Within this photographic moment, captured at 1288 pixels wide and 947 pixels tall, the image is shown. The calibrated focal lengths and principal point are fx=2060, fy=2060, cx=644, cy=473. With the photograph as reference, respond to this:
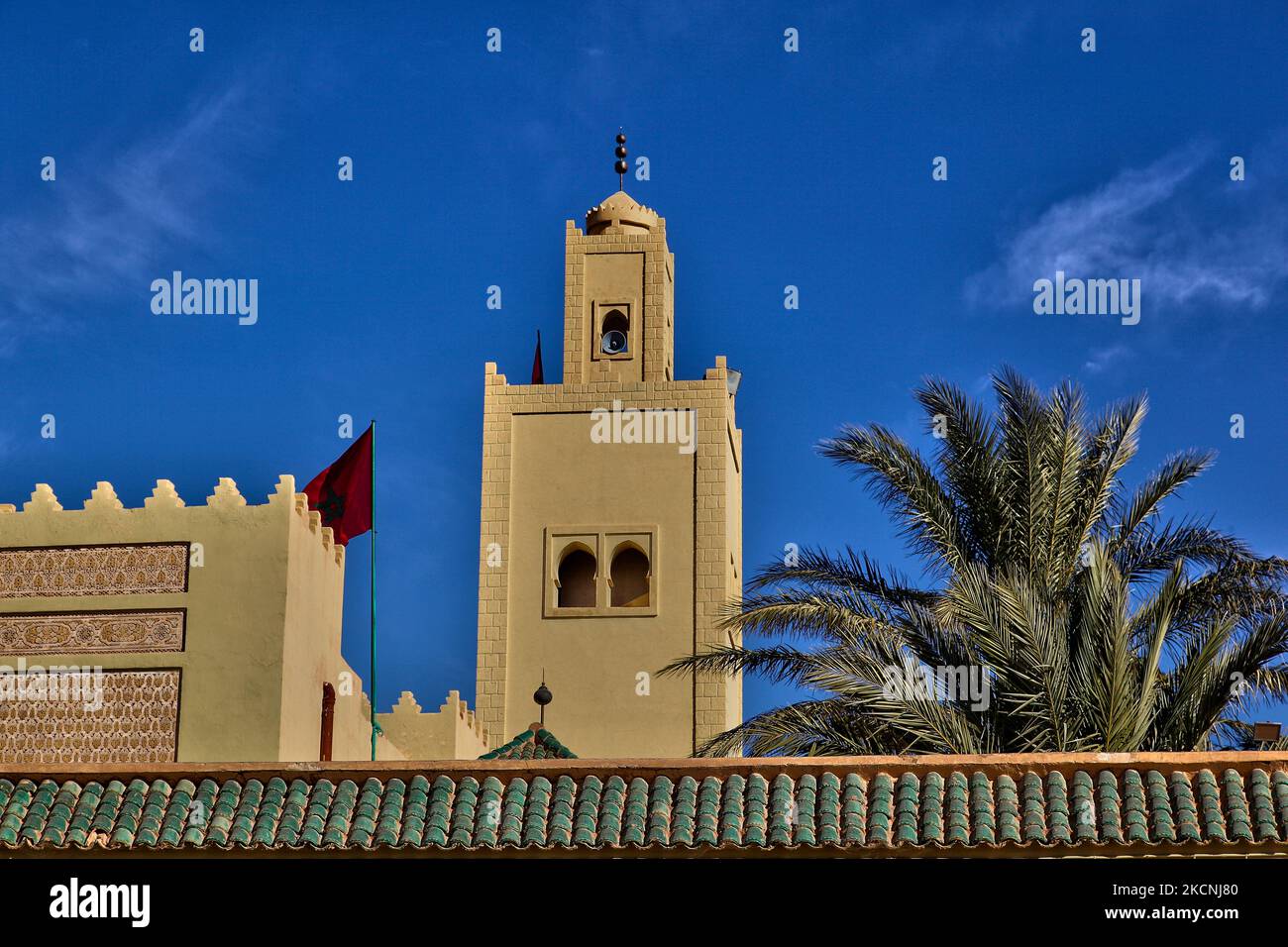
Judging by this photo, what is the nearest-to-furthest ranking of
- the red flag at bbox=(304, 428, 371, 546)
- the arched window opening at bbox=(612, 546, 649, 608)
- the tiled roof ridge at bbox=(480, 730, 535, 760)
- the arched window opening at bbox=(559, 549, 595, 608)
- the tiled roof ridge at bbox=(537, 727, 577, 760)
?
the tiled roof ridge at bbox=(537, 727, 577, 760)
the tiled roof ridge at bbox=(480, 730, 535, 760)
the red flag at bbox=(304, 428, 371, 546)
the arched window opening at bbox=(612, 546, 649, 608)
the arched window opening at bbox=(559, 549, 595, 608)

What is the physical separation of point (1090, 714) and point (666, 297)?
1761cm

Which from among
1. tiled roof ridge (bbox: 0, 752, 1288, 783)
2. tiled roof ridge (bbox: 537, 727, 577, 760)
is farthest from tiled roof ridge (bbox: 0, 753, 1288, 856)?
tiled roof ridge (bbox: 537, 727, 577, 760)

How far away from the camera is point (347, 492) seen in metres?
27.0

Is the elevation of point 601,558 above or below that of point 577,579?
above

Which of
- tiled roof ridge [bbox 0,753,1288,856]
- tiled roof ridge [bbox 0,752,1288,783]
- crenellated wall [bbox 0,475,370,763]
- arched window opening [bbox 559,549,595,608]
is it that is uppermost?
arched window opening [bbox 559,549,595,608]

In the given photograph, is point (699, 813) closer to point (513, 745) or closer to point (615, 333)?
point (513, 745)

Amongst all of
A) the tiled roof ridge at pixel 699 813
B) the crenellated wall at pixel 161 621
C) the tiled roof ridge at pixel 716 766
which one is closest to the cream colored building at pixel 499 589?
the crenellated wall at pixel 161 621

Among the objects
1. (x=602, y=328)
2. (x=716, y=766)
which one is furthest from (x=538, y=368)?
(x=716, y=766)

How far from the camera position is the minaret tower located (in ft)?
102

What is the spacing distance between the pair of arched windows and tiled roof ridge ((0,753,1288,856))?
55.3 ft

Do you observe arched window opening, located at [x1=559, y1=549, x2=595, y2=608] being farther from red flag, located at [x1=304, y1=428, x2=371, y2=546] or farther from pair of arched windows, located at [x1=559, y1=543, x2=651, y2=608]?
red flag, located at [x1=304, y1=428, x2=371, y2=546]

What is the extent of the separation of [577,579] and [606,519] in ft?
3.65
